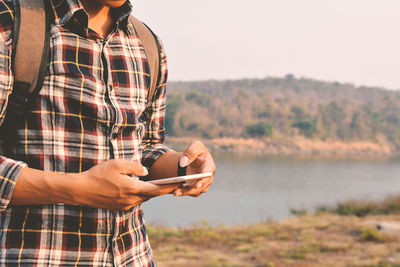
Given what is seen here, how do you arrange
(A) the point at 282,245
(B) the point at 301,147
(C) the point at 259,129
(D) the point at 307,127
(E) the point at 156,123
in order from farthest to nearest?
1. (D) the point at 307,127
2. (B) the point at 301,147
3. (C) the point at 259,129
4. (A) the point at 282,245
5. (E) the point at 156,123

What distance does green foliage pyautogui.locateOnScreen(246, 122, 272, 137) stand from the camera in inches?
2424

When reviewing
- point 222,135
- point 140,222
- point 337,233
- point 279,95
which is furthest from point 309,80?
point 140,222

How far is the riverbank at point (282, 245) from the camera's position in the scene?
791 cm

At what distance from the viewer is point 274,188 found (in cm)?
3266

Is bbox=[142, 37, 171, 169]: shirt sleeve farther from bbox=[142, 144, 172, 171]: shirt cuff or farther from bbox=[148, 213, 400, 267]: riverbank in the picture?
bbox=[148, 213, 400, 267]: riverbank

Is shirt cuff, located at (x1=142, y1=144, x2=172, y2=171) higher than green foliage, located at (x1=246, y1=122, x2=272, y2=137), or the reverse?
shirt cuff, located at (x1=142, y1=144, x2=172, y2=171)

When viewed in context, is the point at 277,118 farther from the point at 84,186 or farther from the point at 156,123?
the point at 84,186

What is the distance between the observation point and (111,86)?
1177 millimetres

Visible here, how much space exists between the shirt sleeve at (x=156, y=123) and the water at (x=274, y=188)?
11.4 metres

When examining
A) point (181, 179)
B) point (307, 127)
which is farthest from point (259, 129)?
point (181, 179)

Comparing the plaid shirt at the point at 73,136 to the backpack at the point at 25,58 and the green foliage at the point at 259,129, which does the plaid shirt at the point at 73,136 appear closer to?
the backpack at the point at 25,58

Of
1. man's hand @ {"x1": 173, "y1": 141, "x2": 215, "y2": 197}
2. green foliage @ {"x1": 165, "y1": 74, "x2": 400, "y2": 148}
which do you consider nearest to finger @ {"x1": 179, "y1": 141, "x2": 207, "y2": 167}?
man's hand @ {"x1": 173, "y1": 141, "x2": 215, "y2": 197}

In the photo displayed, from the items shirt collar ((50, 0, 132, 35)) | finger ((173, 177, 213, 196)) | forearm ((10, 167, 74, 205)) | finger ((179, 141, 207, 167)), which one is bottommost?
finger ((173, 177, 213, 196))

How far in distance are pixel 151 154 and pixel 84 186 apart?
0.46 metres
